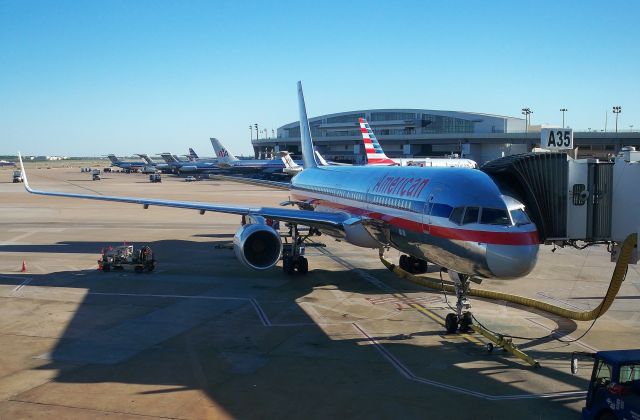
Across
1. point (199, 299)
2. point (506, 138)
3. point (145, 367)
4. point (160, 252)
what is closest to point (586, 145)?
point (506, 138)

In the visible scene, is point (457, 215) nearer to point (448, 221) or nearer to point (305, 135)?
point (448, 221)

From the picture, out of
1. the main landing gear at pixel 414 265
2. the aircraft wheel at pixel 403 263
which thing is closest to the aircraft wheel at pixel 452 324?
the main landing gear at pixel 414 265

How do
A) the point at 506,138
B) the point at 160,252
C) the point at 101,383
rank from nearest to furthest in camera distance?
the point at 101,383 < the point at 160,252 < the point at 506,138

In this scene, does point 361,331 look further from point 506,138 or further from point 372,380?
point 506,138

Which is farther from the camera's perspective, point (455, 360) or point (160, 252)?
point (160, 252)

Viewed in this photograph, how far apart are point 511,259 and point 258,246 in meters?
9.64

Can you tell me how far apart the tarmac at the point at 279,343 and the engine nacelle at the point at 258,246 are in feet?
4.35

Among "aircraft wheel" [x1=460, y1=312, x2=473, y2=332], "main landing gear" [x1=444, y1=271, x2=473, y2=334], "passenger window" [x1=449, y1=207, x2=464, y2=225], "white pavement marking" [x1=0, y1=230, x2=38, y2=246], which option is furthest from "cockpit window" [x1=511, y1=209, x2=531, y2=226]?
"white pavement marking" [x1=0, y1=230, x2=38, y2=246]

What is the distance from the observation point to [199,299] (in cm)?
1983

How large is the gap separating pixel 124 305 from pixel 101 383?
22.5 feet

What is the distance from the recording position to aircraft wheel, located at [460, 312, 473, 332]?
52.2 feet

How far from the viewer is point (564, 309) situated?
18.4m

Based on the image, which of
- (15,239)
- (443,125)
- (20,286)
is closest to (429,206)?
(20,286)

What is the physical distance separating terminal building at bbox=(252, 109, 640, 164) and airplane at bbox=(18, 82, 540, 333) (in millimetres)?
58955
